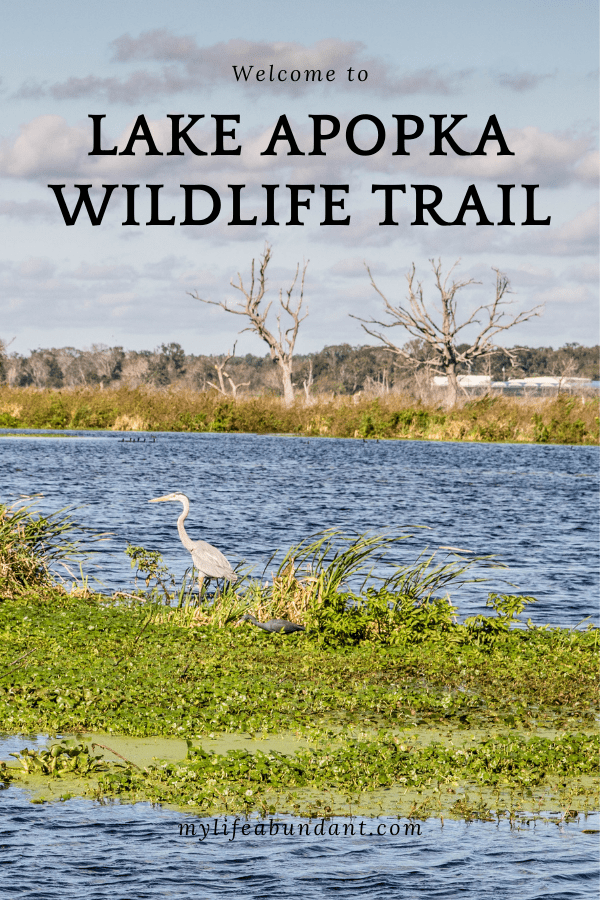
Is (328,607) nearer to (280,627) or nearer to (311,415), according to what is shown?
(280,627)

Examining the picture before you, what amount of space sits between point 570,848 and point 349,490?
28.1m

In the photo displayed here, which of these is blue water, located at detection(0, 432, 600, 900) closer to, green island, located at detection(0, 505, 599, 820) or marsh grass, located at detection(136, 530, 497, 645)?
green island, located at detection(0, 505, 599, 820)

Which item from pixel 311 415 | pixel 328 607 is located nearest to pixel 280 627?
pixel 328 607

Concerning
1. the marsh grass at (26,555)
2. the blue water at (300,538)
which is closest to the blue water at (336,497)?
the blue water at (300,538)

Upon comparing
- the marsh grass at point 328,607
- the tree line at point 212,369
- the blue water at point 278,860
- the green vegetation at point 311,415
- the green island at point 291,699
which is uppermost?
the tree line at point 212,369

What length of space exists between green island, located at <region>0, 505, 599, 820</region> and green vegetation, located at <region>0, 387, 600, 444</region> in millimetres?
44261

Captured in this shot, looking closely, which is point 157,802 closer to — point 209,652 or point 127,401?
point 209,652

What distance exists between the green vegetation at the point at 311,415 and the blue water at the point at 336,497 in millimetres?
2104

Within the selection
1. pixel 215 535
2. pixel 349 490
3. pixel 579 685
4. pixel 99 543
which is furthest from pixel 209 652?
pixel 349 490

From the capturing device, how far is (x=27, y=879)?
620 cm

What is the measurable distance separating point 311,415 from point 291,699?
51.4m

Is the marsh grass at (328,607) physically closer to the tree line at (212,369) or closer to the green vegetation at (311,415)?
the green vegetation at (311,415)

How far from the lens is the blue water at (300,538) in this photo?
251 inches

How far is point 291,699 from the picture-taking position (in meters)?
Result: 10.2
